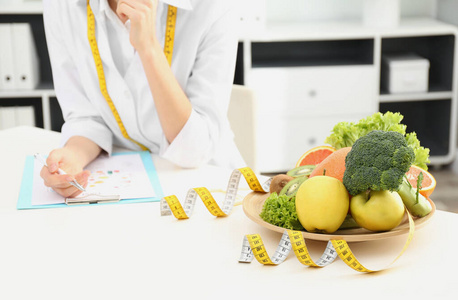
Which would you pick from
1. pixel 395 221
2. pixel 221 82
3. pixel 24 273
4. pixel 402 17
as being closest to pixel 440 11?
pixel 402 17

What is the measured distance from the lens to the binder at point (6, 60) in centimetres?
321

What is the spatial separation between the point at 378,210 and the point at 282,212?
0.16 meters

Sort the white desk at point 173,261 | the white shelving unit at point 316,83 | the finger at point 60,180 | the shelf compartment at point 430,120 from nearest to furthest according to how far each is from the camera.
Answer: the white desk at point 173,261, the finger at point 60,180, the white shelving unit at point 316,83, the shelf compartment at point 430,120

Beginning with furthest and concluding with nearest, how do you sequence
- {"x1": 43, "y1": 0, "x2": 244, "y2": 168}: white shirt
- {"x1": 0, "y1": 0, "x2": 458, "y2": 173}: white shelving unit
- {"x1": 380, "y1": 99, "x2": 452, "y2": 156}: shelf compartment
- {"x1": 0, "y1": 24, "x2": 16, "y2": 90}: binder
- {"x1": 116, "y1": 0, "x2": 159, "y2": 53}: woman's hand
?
{"x1": 380, "y1": 99, "x2": 452, "y2": 156}: shelf compartment
{"x1": 0, "y1": 0, "x2": 458, "y2": 173}: white shelving unit
{"x1": 0, "y1": 24, "x2": 16, "y2": 90}: binder
{"x1": 43, "y1": 0, "x2": 244, "y2": 168}: white shirt
{"x1": 116, "y1": 0, "x2": 159, "y2": 53}: woman's hand

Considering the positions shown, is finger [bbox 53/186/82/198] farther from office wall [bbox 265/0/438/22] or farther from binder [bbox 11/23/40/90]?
office wall [bbox 265/0/438/22]

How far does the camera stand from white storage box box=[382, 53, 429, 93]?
11.1 ft

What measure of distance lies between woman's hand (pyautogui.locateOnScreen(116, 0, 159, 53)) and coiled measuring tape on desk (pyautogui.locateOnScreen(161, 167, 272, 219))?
0.40m

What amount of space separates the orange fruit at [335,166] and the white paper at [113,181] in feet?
1.23

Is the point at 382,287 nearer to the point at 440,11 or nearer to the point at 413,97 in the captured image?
the point at 413,97

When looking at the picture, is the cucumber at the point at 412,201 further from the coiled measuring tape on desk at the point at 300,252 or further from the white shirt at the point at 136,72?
the white shirt at the point at 136,72

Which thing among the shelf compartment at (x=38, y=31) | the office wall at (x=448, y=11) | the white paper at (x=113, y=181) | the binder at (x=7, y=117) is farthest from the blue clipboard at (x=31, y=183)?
the office wall at (x=448, y=11)

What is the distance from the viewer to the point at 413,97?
3.43 meters

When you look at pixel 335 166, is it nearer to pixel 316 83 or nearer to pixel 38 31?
pixel 316 83

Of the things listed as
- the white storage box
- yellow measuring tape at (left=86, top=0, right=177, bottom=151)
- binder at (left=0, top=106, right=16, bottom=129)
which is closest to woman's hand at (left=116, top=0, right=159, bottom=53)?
yellow measuring tape at (left=86, top=0, right=177, bottom=151)
